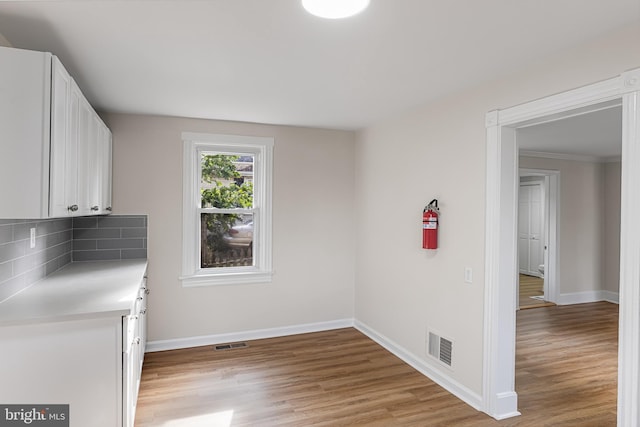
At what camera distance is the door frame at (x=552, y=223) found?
233 inches

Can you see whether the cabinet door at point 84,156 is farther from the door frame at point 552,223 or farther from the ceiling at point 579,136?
the door frame at point 552,223

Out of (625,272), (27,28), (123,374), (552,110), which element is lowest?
(123,374)

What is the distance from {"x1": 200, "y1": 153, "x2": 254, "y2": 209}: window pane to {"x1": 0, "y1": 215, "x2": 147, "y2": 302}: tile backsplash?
71 centimetres

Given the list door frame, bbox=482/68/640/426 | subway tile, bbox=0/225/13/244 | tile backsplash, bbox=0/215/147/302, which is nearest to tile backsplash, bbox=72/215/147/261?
tile backsplash, bbox=0/215/147/302

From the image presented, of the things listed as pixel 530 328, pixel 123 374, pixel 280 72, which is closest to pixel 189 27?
pixel 280 72

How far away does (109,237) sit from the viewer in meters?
3.71

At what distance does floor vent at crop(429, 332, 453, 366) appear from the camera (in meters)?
3.09

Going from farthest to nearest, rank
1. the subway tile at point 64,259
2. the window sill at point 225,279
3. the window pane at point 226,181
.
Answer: the window pane at point 226,181 < the window sill at point 225,279 < the subway tile at point 64,259

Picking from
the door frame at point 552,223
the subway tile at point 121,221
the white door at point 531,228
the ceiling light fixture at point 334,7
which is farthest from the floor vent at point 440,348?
the white door at point 531,228

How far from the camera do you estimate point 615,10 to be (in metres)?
1.75

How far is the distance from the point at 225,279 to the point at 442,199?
2397 millimetres

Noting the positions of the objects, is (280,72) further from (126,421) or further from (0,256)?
(126,421)

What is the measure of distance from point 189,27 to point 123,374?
185 cm

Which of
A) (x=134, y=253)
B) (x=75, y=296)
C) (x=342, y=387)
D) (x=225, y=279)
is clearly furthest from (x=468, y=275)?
(x=134, y=253)
